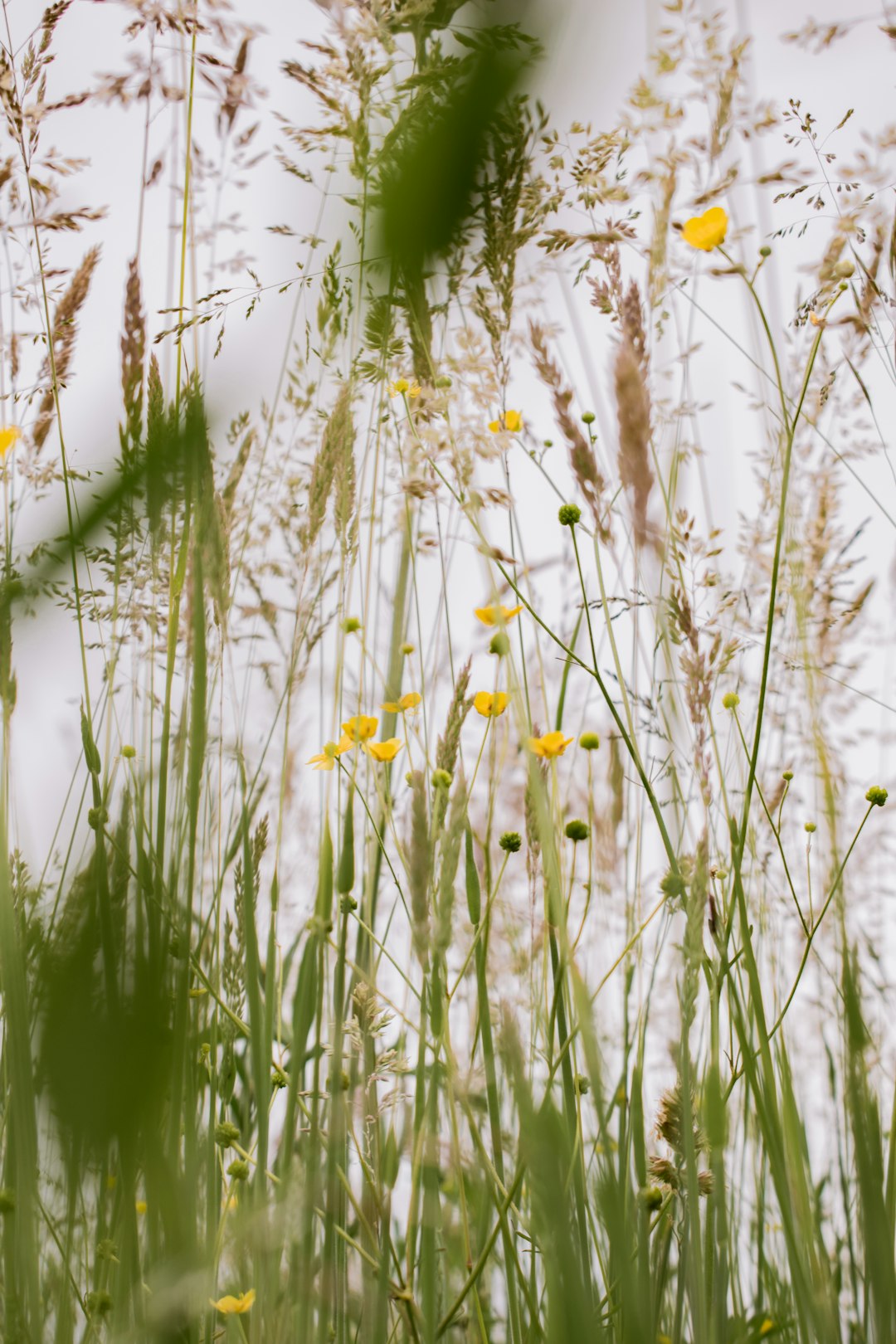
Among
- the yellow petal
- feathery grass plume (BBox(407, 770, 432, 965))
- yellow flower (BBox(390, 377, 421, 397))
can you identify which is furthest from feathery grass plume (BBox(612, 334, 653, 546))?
yellow flower (BBox(390, 377, 421, 397))

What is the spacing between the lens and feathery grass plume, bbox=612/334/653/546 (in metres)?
0.43

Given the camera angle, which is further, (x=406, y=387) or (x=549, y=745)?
(x=406, y=387)

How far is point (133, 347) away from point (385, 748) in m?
0.39

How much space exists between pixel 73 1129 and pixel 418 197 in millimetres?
192

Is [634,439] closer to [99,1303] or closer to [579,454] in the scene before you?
[579,454]

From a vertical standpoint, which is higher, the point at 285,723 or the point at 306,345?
the point at 306,345

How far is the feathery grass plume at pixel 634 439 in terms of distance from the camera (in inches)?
17.1

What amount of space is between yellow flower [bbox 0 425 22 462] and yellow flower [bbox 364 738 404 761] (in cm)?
51

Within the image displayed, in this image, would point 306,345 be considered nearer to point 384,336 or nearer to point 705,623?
point 384,336

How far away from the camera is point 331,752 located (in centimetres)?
80

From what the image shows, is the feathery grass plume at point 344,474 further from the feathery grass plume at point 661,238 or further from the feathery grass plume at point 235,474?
the feathery grass plume at point 661,238

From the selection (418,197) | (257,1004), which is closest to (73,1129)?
(418,197)

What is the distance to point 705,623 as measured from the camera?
0.73 metres

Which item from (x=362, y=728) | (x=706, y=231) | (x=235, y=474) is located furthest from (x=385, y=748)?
(x=706, y=231)
